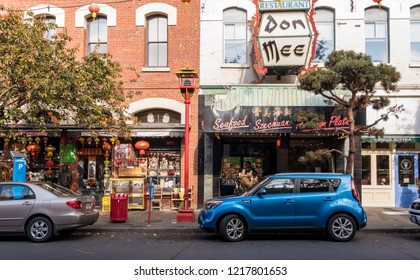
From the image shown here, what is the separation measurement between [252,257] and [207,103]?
8.54 metres

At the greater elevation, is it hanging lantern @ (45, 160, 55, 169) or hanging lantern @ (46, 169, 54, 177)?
hanging lantern @ (45, 160, 55, 169)

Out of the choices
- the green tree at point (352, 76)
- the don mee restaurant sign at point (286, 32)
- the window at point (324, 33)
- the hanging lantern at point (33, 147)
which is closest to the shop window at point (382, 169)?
the green tree at point (352, 76)

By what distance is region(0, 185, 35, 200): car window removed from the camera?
11.3 meters

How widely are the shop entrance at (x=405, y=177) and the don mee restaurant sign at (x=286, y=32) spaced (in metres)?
5.30

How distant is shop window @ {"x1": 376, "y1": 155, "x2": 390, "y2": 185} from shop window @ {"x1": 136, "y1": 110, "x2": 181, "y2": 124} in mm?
7744

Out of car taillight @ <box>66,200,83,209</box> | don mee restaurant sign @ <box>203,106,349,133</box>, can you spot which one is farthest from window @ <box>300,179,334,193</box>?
car taillight @ <box>66,200,83,209</box>

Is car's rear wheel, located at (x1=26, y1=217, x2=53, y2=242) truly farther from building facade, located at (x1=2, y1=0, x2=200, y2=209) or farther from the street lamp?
building facade, located at (x1=2, y1=0, x2=200, y2=209)

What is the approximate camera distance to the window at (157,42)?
58.4 feet

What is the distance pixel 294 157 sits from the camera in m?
17.4

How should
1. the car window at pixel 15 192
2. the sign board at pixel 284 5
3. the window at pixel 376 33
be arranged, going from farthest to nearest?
1. the window at pixel 376 33
2. the sign board at pixel 284 5
3. the car window at pixel 15 192

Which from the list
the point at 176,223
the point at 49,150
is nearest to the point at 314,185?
the point at 176,223

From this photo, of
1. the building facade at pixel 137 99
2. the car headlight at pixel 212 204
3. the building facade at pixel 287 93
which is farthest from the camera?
the building facade at pixel 137 99

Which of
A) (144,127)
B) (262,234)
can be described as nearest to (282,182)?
(262,234)

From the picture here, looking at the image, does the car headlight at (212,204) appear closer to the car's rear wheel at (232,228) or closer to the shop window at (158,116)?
the car's rear wheel at (232,228)
